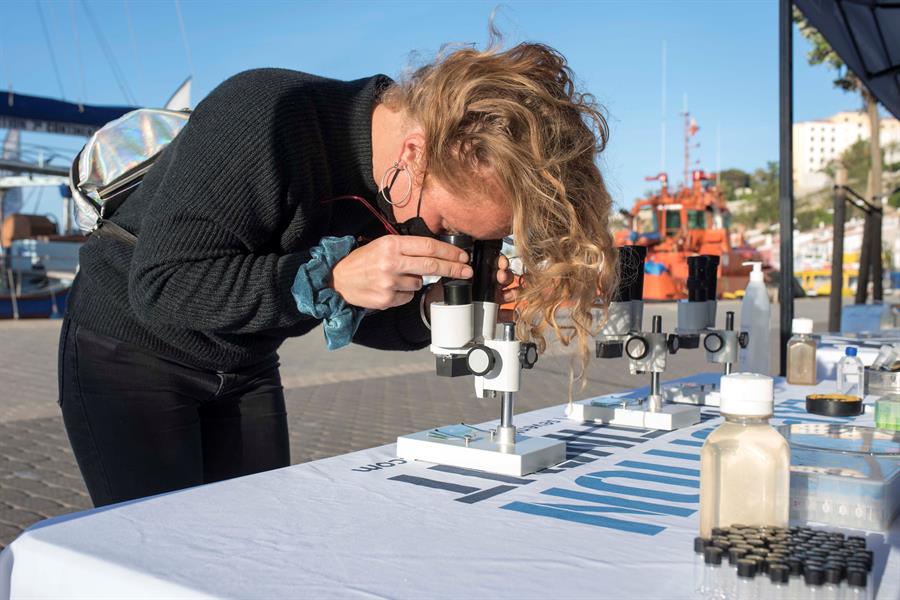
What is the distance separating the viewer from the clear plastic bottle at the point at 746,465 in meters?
0.98

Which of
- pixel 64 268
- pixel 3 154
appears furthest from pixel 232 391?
pixel 64 268

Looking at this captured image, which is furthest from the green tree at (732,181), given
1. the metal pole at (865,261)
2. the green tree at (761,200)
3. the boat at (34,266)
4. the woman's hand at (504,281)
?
the woman's hand at (504,281)

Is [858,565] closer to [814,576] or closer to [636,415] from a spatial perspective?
[814,576]

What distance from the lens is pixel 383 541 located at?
1.10 meters

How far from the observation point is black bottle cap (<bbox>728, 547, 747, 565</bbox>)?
85cm

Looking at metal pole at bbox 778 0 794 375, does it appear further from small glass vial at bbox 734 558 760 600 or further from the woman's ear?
small glass vial at bbox 734 558 760 600

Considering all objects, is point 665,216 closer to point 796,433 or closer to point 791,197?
point 791,197

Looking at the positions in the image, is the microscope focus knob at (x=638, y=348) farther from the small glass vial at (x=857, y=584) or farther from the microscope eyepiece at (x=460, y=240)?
the small glass vial at (x=857, y=584)

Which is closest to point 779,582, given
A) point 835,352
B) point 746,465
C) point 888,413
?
point 746,465

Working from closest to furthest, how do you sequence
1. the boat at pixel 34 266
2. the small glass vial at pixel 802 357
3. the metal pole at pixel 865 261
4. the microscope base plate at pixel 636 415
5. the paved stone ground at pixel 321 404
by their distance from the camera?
the microscope base plate at pixel 636 415 < the small glass vial at pixel 802 357 < the paved stone ground at pixel 321 404 < the metal pole at pixel 865 261 < the boat at pixel 34 266

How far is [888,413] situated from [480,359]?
3.12 ft

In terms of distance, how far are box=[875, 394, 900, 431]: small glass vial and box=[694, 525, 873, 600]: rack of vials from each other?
990mm

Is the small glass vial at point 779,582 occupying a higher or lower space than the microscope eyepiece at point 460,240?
lower

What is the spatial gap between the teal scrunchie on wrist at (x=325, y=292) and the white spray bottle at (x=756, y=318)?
167 centimetres
